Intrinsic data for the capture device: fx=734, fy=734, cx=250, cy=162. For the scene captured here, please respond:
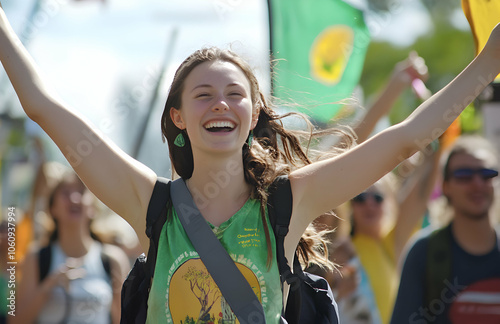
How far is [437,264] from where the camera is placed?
346cm

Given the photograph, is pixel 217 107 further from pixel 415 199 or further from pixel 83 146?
pixel 415 199

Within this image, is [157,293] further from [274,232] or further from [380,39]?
[380,39]

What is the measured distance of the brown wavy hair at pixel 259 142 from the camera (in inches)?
99.5

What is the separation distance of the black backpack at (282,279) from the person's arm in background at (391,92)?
1499 millimetres

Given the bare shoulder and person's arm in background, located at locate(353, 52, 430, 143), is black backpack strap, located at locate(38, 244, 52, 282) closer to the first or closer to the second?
the bare shoulder

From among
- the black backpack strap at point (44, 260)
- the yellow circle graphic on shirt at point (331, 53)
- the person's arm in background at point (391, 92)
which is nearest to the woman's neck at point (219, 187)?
the person's arm in background at point (391, 92)

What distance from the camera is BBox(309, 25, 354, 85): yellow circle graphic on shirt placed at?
16.7ft

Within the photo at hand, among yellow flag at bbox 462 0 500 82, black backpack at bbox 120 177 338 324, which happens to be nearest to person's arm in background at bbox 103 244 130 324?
black backpack at bbox 120 177 338 324

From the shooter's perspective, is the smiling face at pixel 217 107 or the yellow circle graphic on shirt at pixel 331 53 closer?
the smiling face at pixel 217 107

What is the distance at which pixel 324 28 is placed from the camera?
17.0 feet

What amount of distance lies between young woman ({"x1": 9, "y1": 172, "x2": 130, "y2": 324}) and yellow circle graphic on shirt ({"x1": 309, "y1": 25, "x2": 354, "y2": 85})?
5.86 feet

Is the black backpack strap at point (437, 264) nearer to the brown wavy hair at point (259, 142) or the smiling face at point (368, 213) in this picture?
the brown wavy hair at point (259, 142)

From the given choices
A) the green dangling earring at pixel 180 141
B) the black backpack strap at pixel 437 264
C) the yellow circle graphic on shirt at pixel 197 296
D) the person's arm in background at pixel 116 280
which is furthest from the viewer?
the person's arm in background at pixel 116 280

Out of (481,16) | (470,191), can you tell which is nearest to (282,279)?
(481,16)
